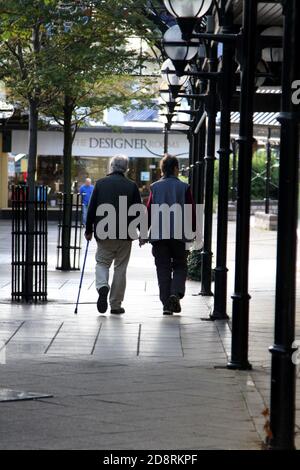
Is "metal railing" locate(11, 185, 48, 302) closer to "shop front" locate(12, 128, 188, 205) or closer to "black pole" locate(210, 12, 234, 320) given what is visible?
"black pole" locate(210, 12, 234, 320)

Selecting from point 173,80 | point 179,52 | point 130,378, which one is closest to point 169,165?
point 179,52

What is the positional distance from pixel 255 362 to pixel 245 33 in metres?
2.71

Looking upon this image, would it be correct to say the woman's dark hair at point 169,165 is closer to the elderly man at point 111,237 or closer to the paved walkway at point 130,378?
the elderly man at point 111,237

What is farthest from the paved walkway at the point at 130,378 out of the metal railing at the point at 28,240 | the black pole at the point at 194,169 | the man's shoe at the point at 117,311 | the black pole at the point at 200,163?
the black pole at the point at 194,169

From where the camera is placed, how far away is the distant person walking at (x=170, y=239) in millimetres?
12680

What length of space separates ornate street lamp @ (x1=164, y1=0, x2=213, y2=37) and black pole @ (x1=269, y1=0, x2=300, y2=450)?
4.57 meters

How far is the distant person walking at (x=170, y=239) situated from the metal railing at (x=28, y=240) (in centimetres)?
193

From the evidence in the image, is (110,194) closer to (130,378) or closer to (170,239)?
(170,239)

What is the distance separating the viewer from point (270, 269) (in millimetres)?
20672

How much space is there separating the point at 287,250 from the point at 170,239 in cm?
688

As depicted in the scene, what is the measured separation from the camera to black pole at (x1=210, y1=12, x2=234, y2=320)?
1173 centimetres

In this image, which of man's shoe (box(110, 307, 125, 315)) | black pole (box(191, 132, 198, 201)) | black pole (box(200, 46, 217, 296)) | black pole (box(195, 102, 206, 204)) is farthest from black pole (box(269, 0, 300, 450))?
black pole (box(191, 132, 198, 201))

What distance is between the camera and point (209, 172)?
14336 mm

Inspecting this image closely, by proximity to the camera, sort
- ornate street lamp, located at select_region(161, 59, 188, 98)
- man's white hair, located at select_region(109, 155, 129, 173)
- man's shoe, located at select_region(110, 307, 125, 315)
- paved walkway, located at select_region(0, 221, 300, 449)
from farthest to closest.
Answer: ornate street lamp, located at select_region(161, 59, 188, 98) → man's white hair, located at select_region(109, 155, 129, 173) → man's shoe, located at select_region(110, 307, 125, 315) → paved walkway, located at select_region(0, 221, 300, 449)
